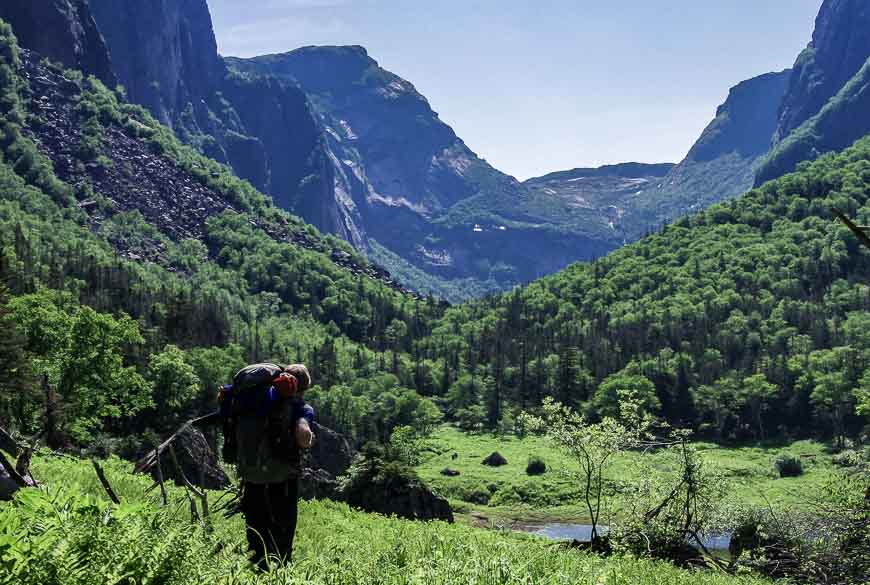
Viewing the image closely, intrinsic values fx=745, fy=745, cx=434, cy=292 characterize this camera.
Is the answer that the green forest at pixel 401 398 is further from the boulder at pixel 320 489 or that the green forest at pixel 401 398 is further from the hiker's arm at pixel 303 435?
the boulder at pixel 320 489

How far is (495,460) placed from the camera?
105 m

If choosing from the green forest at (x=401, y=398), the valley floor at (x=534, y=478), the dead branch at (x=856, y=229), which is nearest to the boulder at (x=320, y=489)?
the green forest at (x=401, y=398)

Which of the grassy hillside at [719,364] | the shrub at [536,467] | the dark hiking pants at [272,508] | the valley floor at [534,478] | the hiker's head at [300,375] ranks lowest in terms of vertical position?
the valley floor at [534,478]

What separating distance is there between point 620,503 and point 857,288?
177286 millimetres

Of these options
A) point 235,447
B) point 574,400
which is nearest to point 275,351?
point 574,400

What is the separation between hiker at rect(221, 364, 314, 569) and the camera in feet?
27.8

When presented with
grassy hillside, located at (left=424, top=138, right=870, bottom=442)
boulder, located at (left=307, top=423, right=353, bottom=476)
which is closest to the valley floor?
boulder, located at (left=307, top=423, right=353, bottom=476)

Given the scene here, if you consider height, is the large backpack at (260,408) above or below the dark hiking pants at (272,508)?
above

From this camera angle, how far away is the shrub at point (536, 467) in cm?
9744

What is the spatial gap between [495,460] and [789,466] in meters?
37.7

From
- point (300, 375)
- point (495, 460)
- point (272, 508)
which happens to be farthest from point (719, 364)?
point (272, 508)

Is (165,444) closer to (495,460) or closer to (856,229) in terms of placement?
(856,229)

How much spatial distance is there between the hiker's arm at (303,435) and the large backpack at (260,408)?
4.9 inches

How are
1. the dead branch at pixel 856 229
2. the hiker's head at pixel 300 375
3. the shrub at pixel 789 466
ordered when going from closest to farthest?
the dead branch at pixel 856 229
the hiker's head at pixel 300 375
the shrub at pixel 789 466
